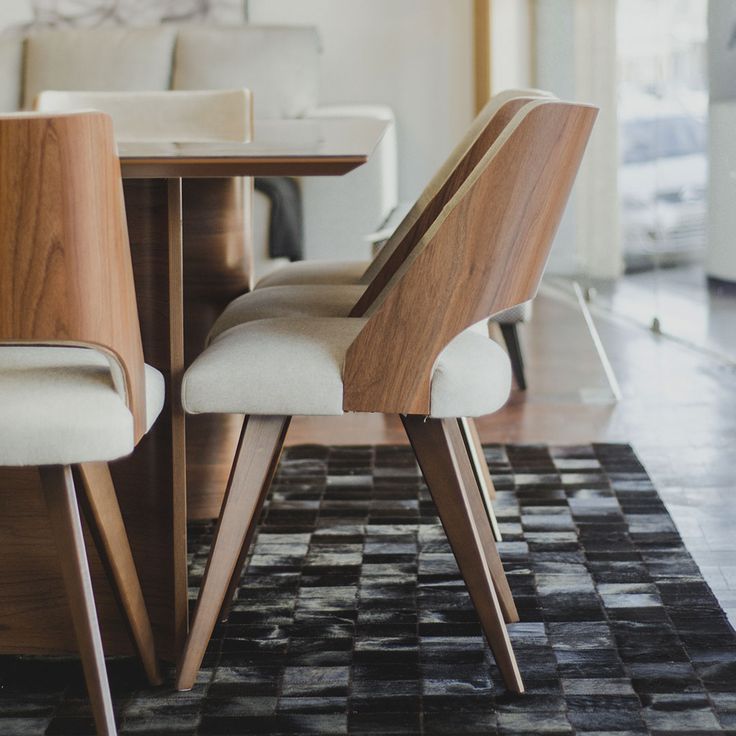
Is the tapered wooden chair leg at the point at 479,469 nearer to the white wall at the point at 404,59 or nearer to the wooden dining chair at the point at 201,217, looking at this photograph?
the wooden dining chair at the point at 201,217

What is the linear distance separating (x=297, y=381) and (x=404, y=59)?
4.67 m

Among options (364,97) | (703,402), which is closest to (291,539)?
(703,402)

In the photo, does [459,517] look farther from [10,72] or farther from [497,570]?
[10,72]

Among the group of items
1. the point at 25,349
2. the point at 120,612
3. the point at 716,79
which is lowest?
the point at 120,612

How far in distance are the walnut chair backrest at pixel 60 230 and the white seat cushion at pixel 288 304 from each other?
0.60 m

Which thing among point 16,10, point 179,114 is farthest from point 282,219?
point 16,10

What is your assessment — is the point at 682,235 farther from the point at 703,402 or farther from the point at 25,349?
the point at 25,349

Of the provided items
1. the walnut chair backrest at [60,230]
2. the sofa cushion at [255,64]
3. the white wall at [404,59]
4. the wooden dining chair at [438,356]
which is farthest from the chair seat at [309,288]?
the white wall at [404,59]

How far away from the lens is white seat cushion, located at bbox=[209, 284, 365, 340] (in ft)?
6.30

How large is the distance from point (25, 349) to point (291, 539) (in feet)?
2.73

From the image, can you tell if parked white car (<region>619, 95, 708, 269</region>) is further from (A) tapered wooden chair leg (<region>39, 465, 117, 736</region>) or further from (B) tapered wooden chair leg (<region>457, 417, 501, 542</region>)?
(A) tapered wooden chair leg (<region>39, 465, 117, 736</region>)

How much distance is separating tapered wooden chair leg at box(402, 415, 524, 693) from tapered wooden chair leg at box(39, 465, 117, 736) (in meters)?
0.44

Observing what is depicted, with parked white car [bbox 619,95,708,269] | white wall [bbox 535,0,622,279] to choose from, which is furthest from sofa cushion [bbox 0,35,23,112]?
parked white car [bbox 619,95,708,269]

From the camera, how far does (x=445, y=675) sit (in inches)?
64.7
